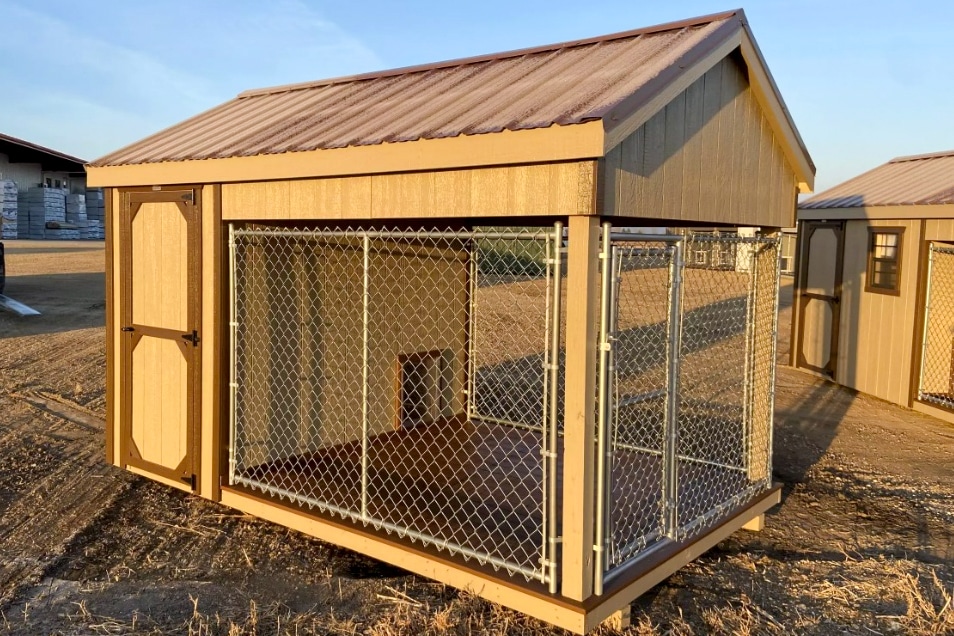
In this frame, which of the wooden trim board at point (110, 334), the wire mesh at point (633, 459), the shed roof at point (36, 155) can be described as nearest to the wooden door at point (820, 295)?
the wire mesh at point (633, 459)

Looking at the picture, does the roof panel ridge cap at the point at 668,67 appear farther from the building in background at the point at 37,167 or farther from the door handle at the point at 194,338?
the building in background at the point at 37,167

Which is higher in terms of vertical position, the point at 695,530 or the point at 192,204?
the point at 192,204

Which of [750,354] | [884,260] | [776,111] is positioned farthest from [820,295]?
[776,111]

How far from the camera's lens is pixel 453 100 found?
442 cm

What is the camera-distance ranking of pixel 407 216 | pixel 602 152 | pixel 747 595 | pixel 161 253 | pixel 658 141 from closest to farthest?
pixel 602 152 → pixel 658 141 → pixel 407 216 → pixel 747 595 → pixel 161 253

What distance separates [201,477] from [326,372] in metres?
1.17

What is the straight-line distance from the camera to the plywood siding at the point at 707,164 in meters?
3.58

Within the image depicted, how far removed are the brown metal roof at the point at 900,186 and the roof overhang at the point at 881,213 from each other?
0.05 meters

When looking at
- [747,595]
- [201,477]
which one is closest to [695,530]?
[747,595]

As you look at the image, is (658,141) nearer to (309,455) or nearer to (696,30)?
(696,30)

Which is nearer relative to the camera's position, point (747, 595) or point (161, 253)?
point (747, 595)

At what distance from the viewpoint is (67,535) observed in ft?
16.3

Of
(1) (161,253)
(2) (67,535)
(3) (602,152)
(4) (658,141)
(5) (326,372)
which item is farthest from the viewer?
(5) (326,372)

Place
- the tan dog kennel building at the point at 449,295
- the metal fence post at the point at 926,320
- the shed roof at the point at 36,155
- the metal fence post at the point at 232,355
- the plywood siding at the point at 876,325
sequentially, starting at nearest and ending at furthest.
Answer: the tan dog kennel building at the point at 449,295
the metal fence post at the point at 232,355
the metal fence post at the point at 926,320
the plywood siding at the point at 876,325
the shed roof at the point at 36,155
